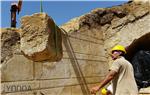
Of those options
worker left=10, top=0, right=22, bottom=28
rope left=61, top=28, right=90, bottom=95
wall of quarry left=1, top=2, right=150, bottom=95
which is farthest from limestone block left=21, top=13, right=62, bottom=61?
worker left=10, top=0, right=22, bottom=28

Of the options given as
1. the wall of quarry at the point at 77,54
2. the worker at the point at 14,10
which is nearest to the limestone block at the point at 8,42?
the wall of quarry at the point at 77,54

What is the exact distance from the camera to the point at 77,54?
560cm

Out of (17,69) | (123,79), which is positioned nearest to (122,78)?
(123,79)

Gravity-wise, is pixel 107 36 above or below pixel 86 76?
above

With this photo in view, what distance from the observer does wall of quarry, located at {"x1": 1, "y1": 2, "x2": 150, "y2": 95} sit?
13.8 ft


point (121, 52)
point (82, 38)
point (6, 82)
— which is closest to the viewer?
point (6, 82)

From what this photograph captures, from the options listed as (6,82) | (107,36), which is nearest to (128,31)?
(107,36)

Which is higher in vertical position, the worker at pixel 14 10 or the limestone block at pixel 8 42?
the worker at pixel 14 10

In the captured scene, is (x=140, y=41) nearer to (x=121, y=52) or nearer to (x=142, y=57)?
(x=142, y=57)

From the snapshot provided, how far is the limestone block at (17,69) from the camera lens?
4059 mm

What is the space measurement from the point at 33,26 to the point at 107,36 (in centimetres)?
296

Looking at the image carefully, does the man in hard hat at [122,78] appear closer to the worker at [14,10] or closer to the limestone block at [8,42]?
the limestone block at [8,42]

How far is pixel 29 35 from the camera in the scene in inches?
168

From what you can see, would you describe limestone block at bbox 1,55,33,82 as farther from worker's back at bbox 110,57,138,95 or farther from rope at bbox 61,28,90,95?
worker's back at bbox 110,57,138,95
